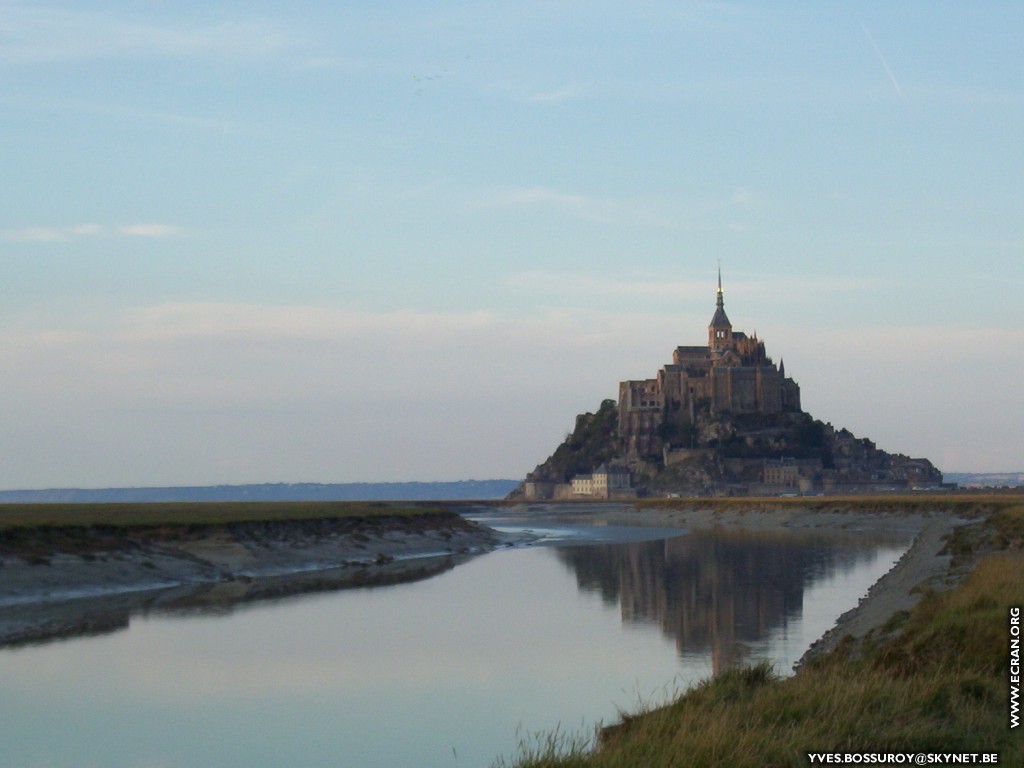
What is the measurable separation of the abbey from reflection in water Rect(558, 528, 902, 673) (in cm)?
10355

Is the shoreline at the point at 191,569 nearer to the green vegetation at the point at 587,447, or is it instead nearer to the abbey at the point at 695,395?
the abbey at the point at 695,395

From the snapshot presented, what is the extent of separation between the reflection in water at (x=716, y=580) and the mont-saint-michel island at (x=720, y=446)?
93.3 metres

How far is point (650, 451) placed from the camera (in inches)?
6964

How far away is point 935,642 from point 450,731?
22.4 ft

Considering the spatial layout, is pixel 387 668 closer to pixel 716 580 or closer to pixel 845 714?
pixel 845 714

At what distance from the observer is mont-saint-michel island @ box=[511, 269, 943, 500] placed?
540 feet

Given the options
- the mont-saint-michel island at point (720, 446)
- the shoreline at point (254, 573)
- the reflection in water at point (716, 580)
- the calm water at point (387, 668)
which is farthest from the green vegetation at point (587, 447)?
the calm water at point (387, 668)

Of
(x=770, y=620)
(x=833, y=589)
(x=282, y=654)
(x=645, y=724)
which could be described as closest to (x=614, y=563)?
(x=833, y=589)

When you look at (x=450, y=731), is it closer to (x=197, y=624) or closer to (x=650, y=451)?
Answer: (x=197, y=624)

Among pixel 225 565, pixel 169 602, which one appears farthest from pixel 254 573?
pixel 169 602

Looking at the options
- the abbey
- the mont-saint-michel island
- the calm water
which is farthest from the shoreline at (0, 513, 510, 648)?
the abbey

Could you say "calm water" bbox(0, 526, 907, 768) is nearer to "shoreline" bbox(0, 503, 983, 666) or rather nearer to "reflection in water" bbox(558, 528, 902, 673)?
"reflection in water" bbox(558, 528, 902, 673)

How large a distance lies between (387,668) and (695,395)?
15805cm

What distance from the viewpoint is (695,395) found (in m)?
179
